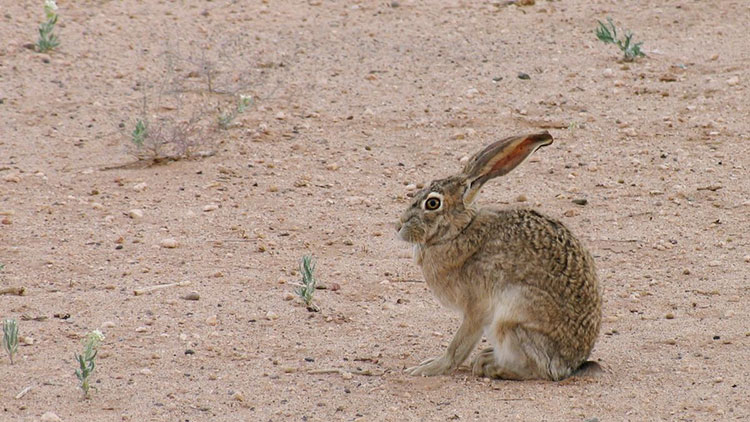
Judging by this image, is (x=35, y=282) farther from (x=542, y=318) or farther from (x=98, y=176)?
(x=542, y=318)

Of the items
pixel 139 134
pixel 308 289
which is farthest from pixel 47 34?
pixel 308 289

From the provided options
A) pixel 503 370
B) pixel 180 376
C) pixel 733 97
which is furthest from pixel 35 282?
pixel 733 97

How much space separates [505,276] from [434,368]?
0.58 m

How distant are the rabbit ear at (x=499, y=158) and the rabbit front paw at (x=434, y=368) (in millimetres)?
784

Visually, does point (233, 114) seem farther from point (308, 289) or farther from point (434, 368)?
point (434, 368)

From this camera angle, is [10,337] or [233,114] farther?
[233,114]

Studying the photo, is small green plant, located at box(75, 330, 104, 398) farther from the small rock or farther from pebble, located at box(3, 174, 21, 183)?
pebble, located at box(3, 174, 21, 183)

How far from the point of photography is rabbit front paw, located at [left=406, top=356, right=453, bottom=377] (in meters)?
5.79

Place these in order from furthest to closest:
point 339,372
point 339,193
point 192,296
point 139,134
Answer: point 139,134
point 339,193
point 192,296
point 339,372

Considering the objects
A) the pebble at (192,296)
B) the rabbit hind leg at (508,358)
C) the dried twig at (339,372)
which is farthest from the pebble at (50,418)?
the rabbit hind leg at (508,358)

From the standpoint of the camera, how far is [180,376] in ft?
18.7

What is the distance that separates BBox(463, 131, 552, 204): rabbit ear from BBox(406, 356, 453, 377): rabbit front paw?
784 mm

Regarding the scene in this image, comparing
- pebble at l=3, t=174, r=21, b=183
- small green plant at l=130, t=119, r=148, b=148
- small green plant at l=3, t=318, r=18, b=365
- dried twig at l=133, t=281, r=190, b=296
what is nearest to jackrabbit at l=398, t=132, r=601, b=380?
dried twig at l=133, t=281, r=190, b=296

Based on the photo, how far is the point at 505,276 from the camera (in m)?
5.66
